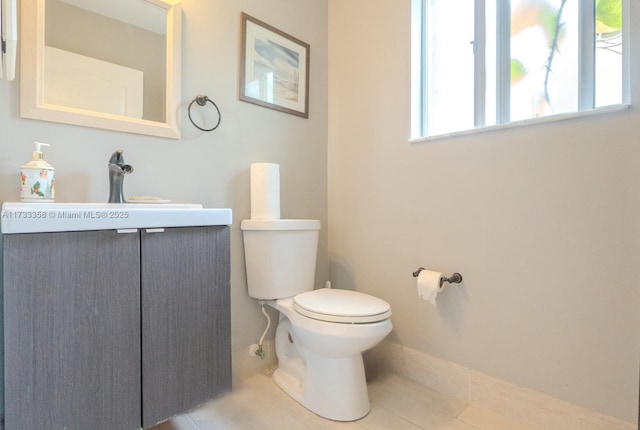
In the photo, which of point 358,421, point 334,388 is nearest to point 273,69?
point 334,388

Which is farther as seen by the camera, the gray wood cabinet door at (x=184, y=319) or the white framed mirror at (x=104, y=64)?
the white framed mirror at (x=104, y=64)

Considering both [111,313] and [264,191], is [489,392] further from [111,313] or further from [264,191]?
[111,313]

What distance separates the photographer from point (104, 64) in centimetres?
120

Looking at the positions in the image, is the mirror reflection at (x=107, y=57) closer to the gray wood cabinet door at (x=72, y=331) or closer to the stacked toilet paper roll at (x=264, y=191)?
the stacked toilet paper roll at (x=264, y=191)

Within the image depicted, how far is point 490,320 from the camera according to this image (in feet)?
4.27

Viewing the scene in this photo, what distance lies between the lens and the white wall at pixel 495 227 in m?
1.05

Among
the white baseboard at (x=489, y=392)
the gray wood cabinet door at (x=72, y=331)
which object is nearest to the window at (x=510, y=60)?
the white baseboard at (x=489, y=392)

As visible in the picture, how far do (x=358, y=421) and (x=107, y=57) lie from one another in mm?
1714

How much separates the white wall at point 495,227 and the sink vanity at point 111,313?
89 centimetres

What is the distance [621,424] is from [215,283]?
1.42 meters

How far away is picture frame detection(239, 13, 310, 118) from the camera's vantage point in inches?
61.5

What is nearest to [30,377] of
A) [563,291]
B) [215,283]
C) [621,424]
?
[215,283]

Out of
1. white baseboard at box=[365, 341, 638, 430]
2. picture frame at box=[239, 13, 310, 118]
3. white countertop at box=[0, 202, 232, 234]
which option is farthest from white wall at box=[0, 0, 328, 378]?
white baseboard at box=[365, 341, 638, 430]

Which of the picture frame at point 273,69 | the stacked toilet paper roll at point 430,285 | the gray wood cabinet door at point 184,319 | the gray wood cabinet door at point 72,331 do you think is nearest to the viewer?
the gray wood cabinet door at point 72,331
